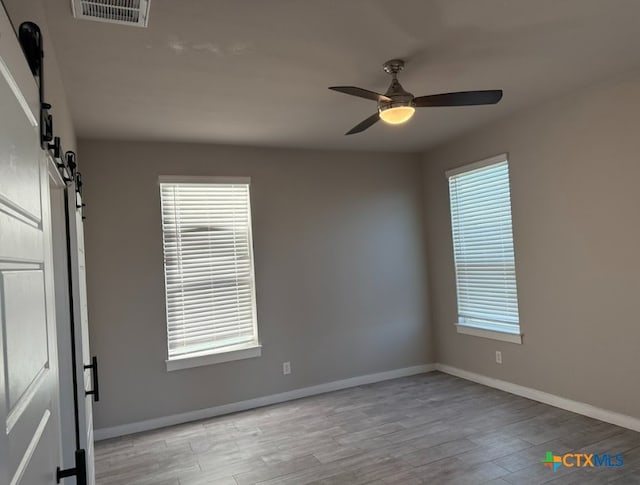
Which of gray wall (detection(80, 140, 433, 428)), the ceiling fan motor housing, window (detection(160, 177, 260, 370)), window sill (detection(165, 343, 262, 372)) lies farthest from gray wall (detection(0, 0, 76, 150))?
window sill (detection(165, 343, 262, 372))

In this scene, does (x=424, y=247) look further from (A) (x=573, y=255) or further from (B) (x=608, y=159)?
(B) (x=608, y=159)

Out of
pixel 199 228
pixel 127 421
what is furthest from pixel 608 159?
pixel 127 421

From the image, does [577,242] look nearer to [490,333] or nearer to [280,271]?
[490,333]

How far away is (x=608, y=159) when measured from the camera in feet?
10.8

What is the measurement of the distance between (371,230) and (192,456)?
9.60ft

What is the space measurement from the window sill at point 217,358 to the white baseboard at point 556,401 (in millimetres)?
2311

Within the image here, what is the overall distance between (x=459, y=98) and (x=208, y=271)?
2802mm

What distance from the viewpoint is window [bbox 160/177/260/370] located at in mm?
4102

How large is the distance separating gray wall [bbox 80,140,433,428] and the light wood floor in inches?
15.7

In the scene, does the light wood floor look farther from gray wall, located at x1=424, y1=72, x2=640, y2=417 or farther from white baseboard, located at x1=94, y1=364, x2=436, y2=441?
gray wall, located at x1=424, y1=72, x2=640, y2=417

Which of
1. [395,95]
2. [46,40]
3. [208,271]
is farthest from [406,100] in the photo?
[208,271]

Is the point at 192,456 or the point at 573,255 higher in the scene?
the point at 573,255

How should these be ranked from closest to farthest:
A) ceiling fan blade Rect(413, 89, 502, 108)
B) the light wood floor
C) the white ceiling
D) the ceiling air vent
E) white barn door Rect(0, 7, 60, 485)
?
white barn door Rect(0, 7, 60, 485), the ceiling air vent, the white ceiling, ceiling fan blade Rect(413, 89, 502, 108), the light wood floor

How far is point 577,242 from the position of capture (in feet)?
11.6
